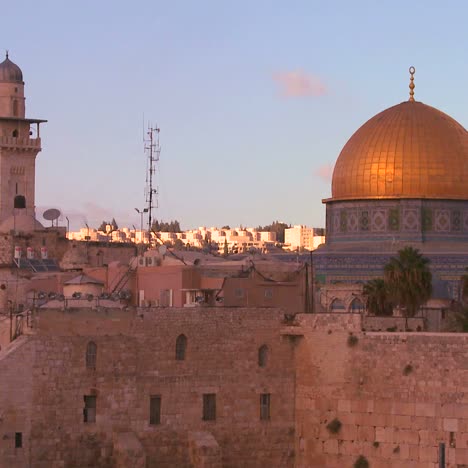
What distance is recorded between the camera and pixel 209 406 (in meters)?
28.6

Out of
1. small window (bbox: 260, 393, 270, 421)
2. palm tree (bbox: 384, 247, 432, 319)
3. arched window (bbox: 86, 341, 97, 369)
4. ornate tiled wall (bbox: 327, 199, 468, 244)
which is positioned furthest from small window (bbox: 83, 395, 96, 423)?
ornate tiled wall (bbox: 327, 199, 468, 244)

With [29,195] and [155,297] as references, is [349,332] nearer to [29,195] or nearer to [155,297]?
[155,297]

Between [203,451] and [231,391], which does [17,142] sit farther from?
[203,451]

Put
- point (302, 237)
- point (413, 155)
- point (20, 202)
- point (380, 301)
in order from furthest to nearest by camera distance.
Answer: point (302, 237), point (20, 202), point (413, 155), point (380, 301)

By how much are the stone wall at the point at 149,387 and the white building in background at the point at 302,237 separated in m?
84.3

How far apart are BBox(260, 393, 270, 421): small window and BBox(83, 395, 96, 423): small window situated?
125 inches

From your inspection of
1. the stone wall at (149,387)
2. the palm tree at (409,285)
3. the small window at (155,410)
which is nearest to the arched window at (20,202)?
the palm tree at (409,285)

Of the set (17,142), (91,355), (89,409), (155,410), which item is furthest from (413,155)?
(89,409)

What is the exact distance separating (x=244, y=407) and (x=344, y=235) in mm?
20784

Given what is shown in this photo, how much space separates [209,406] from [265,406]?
42.6 inches

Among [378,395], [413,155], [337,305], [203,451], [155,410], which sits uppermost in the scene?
[413,155]

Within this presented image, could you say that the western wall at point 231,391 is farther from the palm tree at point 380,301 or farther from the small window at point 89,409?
the palm tree at point 380,301

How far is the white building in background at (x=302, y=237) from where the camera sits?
12103 cm

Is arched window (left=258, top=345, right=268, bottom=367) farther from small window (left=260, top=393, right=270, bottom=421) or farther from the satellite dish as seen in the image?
the satellite dish
